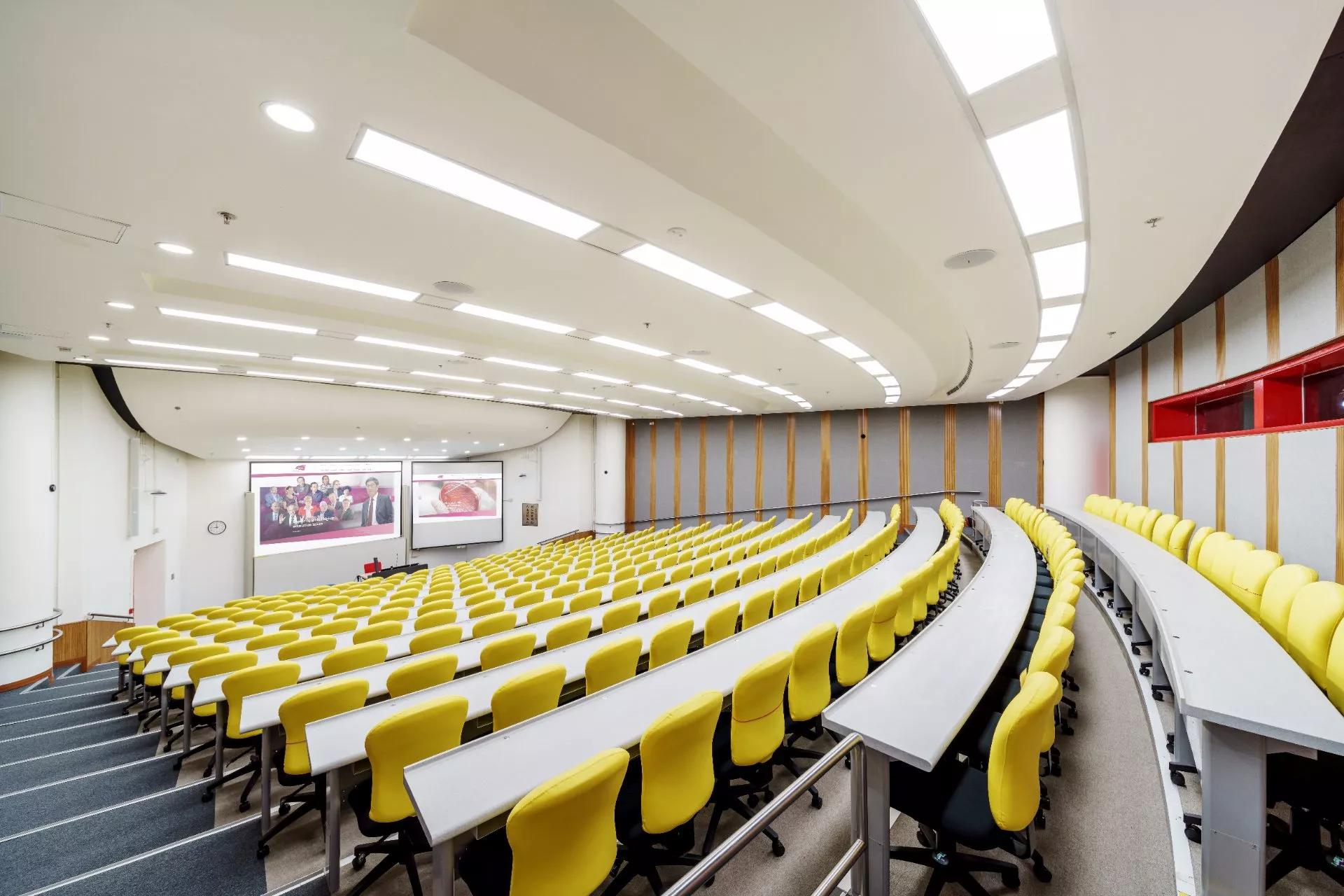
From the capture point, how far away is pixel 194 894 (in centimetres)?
235

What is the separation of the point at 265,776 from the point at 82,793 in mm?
2007

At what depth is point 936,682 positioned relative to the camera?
2359 millimetres

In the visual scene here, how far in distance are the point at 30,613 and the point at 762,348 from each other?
1077cm

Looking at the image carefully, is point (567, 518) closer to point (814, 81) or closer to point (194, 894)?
point (194, 894)

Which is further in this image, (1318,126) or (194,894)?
(1318,126)

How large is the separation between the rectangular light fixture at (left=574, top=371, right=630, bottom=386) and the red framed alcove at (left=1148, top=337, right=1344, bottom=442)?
27.4 feet

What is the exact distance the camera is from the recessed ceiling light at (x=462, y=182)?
2.48m

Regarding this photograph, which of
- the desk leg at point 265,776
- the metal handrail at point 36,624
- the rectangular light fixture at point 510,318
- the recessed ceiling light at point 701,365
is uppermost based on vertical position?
the rectangular light fixture at point 510,318

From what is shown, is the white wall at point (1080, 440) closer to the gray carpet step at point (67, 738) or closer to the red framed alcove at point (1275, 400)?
the red framed alcove at point (1275, 400)

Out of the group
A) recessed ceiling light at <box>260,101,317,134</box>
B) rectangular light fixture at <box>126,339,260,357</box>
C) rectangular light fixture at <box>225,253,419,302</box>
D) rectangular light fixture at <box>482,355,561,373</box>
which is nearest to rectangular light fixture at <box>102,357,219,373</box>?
rectangular light fixture at <box>126,339,260,357</box>

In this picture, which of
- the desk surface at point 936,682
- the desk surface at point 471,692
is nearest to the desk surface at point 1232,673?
the desk surface at point 936,682

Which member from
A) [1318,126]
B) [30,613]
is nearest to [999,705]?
[1318,126]

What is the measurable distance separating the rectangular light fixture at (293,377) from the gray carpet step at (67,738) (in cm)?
557

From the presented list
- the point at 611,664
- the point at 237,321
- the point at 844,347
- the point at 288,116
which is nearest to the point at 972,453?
the point at 844,347
